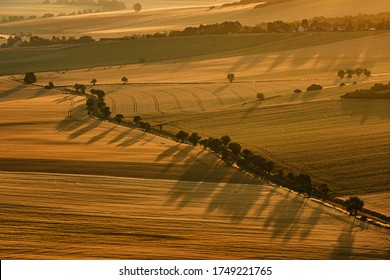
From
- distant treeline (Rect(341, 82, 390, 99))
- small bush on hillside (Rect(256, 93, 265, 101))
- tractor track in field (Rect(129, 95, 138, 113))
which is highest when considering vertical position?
distant treeline (Rect(341, 82, 390, 99))

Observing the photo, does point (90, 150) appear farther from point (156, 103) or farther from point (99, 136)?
point (156, 103)

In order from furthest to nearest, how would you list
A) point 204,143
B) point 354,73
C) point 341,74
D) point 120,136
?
point 354,73 < point 341,74 < point 120,136 < point 204,143

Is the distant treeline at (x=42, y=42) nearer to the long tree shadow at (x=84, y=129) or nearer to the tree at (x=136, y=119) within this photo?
the tree at (x=136, y=119)

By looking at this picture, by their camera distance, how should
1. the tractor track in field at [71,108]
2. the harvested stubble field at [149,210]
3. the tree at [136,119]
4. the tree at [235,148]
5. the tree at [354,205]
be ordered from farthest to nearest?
the tractor track in field at [71,108] < the tree at [136,119] < the tree at [235,148] < the tree at [354,205] < the harvested stubble field at [149,210]

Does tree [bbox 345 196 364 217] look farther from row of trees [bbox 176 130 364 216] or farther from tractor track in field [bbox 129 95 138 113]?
tractor track in field [bbox 129 95 138 113]

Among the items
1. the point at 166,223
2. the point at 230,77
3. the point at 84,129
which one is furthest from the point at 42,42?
the point at 166,223

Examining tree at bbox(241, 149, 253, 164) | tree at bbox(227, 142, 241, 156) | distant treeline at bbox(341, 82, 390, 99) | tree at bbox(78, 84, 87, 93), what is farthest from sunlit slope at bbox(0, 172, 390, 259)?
tree at bbox(78, 84, 87, 93)

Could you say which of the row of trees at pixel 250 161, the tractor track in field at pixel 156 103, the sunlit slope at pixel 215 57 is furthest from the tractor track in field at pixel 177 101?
the row of trees at pixel 250 161
